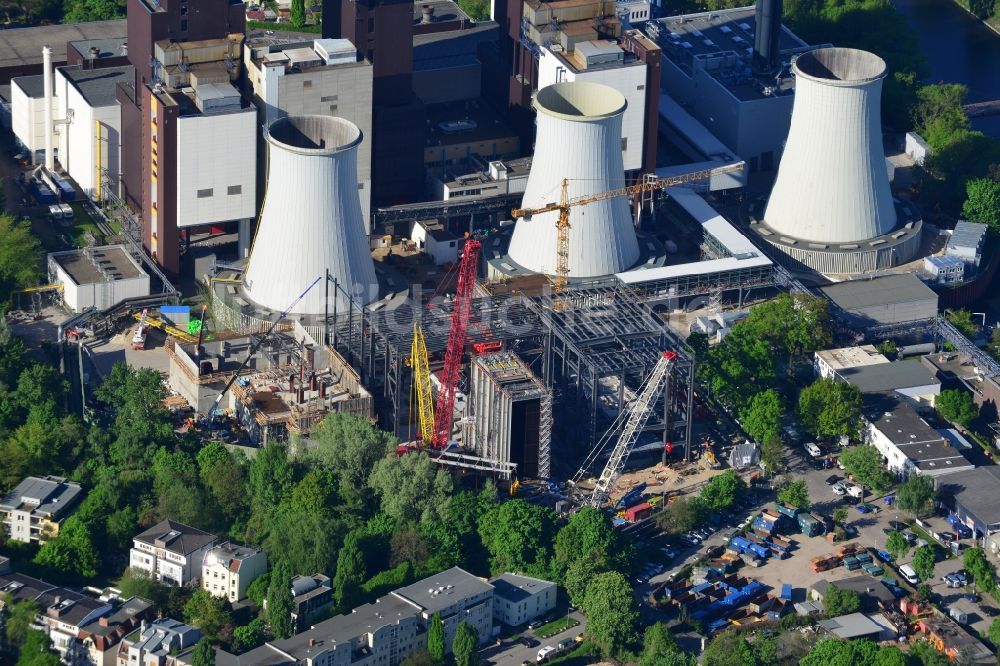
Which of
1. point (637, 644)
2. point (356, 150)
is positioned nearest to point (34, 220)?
point (356, 150)

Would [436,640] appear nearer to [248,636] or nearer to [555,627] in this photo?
[555,627]

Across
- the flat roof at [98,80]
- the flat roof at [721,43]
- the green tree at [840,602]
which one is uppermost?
the flat roof at [98,80]

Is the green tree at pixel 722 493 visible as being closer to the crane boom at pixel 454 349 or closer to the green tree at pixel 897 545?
the green tree at pixel 897 545

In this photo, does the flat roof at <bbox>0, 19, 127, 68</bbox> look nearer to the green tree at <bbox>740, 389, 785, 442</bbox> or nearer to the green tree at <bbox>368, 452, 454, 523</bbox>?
the green tree at <bbox>368, 452, 454, 523</bbox>

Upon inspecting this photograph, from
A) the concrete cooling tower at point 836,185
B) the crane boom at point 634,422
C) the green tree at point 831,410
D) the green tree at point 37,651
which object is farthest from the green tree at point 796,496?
the green tree at point 37,651

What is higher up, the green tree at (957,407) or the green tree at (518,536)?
the green tree at (957,407)

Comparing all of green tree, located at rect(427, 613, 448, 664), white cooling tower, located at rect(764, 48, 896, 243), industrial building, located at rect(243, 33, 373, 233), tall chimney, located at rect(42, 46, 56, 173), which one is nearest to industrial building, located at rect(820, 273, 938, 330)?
white cooling tower, located at rect(764, 48, 896, 243)

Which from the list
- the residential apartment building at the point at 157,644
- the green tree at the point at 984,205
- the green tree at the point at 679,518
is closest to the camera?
the residential apartment building at the point at 157,644
